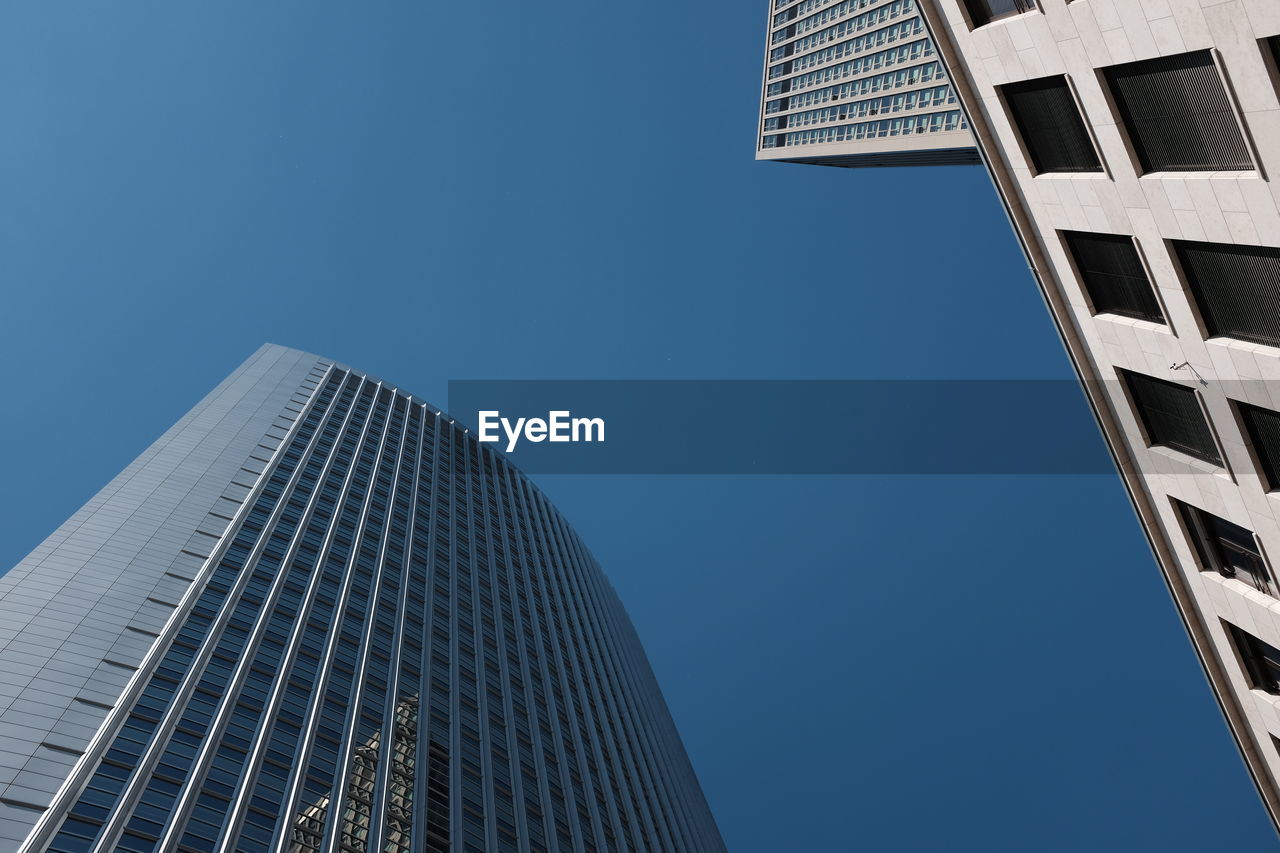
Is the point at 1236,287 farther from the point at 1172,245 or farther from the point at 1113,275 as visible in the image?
the point at 1113,275

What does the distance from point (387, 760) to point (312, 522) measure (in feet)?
97.4

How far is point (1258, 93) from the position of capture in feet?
46.9

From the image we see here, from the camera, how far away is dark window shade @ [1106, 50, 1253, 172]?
15414mm

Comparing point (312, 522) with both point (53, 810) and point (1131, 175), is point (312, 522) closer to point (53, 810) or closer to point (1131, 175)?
point (53, 810)

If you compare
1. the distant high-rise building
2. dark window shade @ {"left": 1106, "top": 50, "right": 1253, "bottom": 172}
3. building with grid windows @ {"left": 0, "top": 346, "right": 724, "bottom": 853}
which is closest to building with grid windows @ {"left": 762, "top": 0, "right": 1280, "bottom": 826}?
dark window shade @ {"left": 1106, "top": 50, "right": 1253, "bottom": 172}

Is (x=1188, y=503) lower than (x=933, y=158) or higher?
lower

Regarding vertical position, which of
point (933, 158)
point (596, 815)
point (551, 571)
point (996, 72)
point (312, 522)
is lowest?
point (596, 815)

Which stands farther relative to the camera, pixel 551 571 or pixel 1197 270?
pixel 551 571

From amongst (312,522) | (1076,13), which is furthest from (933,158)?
(1076,13)

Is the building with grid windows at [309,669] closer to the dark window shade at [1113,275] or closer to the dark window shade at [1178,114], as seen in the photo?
the dark window shade at [1113,275]

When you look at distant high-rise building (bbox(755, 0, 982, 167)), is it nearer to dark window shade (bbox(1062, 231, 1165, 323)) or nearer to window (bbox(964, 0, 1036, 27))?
window (bbox(964, 0, 1036, 27))

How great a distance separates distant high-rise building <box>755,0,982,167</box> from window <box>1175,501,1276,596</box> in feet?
231

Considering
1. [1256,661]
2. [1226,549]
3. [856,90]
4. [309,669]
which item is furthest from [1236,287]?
[856,90]

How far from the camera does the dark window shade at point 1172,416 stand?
66.8 feet
